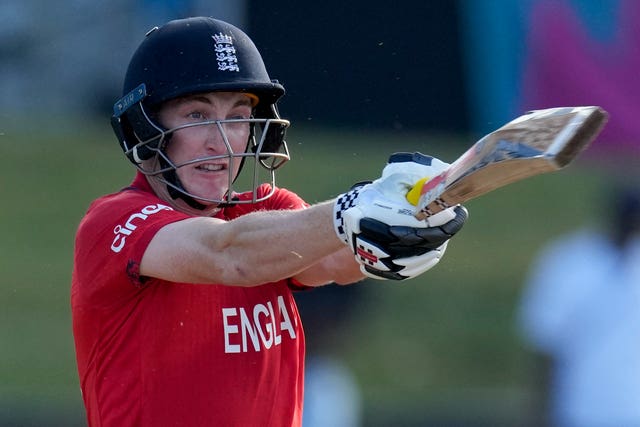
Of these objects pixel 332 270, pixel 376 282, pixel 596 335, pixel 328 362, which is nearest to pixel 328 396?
pixel 328 362

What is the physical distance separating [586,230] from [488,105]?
3.67 ft

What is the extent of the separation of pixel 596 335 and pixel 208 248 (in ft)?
15.3

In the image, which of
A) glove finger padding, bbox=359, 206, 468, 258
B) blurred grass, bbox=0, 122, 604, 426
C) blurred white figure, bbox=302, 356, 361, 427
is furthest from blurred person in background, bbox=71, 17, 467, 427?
blurred grass, bbox=0, 122, 604, 426

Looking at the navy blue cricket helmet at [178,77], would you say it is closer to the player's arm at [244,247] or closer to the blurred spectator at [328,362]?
the player's arm at [244,247]

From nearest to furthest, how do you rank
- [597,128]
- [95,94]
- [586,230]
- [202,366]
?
[597,128] → [202,366] → [586,230] → [95,94]

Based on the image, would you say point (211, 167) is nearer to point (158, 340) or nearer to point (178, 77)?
point (178, 77)

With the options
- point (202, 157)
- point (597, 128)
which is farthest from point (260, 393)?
point (597, 128)

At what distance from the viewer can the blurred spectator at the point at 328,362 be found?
7230mm

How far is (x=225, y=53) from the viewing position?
3744 millimetres

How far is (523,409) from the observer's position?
24.3 ft

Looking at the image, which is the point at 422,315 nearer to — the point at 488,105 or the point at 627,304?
the point at 488,105

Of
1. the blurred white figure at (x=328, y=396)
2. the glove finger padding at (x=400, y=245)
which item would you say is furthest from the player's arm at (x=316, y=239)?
the blurred white figure at (x=328, y=396)

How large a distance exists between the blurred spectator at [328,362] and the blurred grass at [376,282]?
0.15 metres

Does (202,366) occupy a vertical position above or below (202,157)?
below
